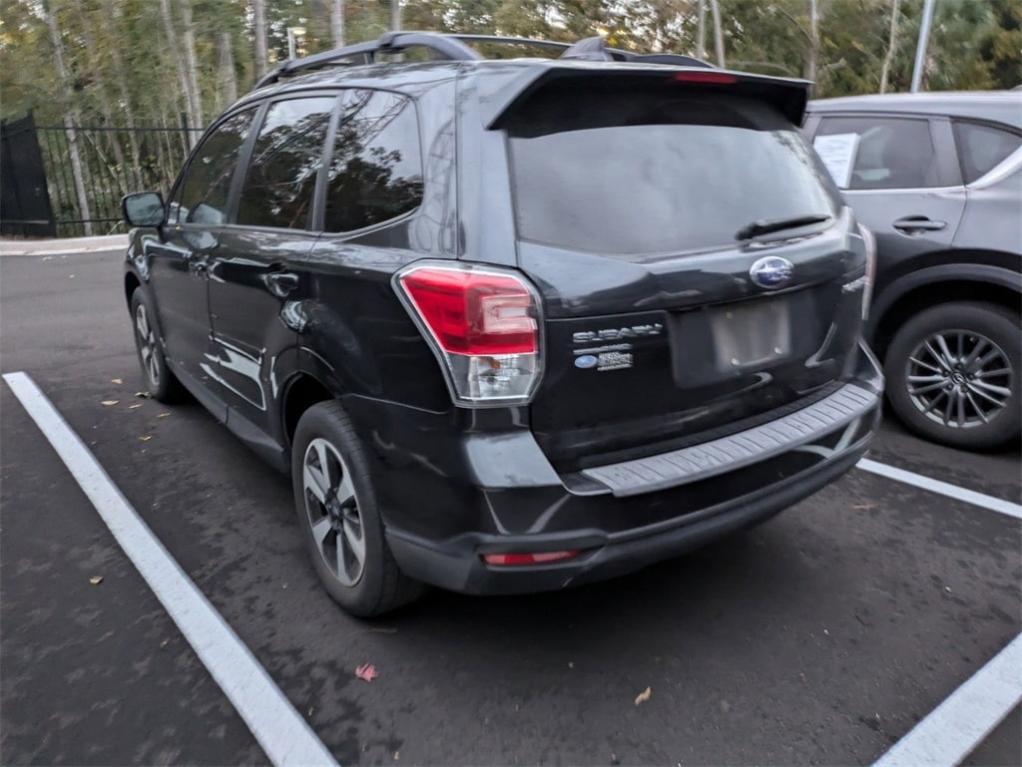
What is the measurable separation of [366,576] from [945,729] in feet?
5.92

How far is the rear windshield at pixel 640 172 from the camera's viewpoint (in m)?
2.35

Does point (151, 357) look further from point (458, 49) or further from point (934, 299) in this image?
point (934, 299)

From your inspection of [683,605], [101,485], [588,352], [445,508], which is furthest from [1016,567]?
[101,485]

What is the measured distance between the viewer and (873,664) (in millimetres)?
2666

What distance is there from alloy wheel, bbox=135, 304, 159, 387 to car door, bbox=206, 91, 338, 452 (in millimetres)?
1550

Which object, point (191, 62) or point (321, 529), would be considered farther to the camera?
point (191, 62)

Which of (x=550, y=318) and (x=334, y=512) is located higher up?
(x=550, y=318)

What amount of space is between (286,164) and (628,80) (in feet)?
4.85

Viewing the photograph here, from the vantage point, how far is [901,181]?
15.2 feet

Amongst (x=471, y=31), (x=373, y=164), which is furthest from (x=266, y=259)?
(x=471, y=31)

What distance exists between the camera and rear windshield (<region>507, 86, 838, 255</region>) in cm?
235

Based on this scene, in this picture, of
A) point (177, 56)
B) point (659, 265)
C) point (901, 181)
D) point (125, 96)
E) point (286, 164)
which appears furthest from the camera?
point (125, 96)

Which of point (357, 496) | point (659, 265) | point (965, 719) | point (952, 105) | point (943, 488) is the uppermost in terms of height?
point (952, 105)

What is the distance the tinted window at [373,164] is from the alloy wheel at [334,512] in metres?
0.80
